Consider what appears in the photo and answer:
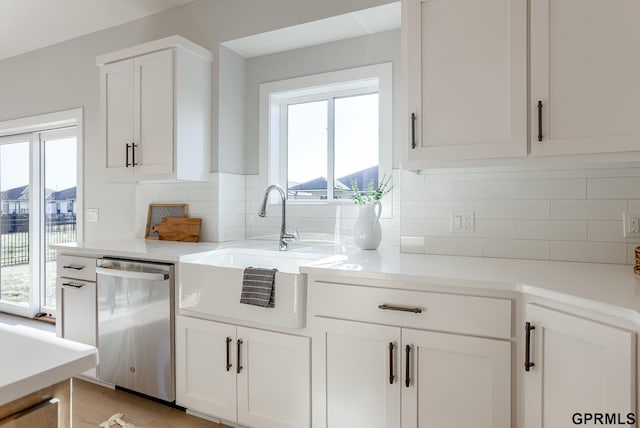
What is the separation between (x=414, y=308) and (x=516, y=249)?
30.3 inches

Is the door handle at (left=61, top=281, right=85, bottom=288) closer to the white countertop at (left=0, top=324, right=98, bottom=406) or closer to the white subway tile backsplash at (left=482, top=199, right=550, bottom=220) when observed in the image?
the white countertop at (left=0, top=324, right=98, bottom=406)

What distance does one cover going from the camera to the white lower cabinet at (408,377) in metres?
1.43

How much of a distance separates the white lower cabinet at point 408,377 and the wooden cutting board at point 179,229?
1.42 metres

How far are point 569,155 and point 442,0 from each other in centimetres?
85

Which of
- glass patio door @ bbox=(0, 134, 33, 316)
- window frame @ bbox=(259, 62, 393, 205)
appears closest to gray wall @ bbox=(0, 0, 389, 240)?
window frame @ bbox=(259, 62, 393, 205)

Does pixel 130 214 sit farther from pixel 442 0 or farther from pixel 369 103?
pixel 442 0

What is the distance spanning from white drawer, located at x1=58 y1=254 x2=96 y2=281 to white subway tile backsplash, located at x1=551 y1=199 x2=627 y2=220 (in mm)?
2589

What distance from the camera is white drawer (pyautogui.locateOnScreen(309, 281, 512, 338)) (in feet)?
4.66

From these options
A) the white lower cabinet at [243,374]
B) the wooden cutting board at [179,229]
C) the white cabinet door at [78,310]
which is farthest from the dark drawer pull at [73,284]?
the white lower cabinet at [243,374]

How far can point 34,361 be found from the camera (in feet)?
2.16

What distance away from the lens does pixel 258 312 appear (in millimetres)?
1823

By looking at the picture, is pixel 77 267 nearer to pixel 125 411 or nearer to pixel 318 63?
pixel 125 411

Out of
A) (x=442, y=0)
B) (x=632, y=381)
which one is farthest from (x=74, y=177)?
(x=632, y=381)

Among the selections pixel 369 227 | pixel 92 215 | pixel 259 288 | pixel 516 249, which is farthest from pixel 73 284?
pixel 516 249
